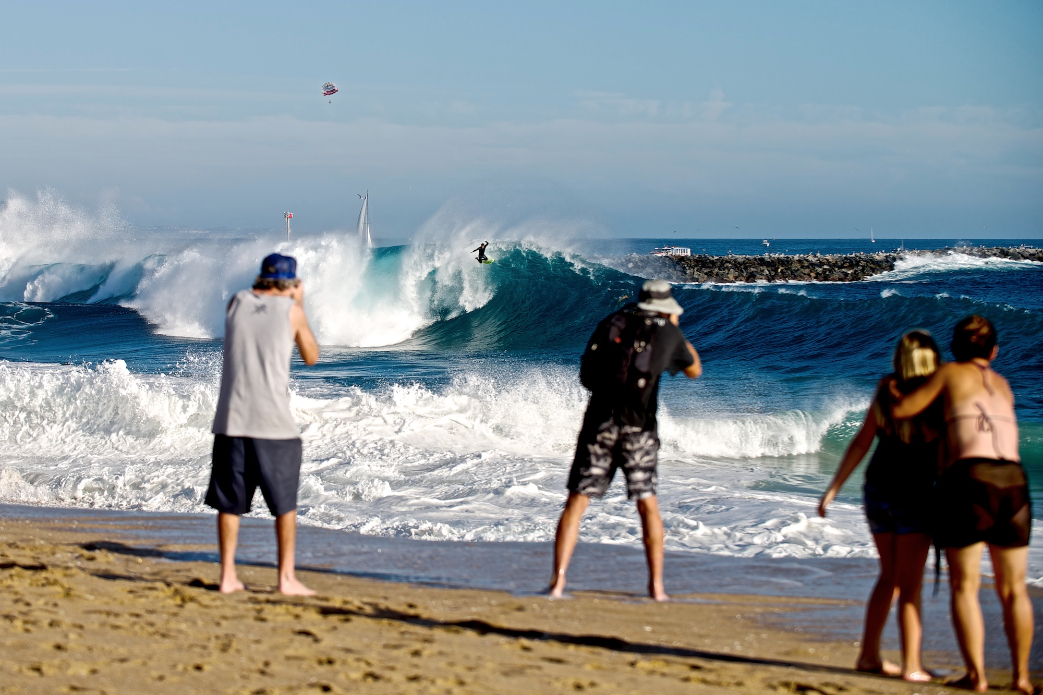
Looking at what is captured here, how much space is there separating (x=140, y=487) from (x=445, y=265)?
668 inches

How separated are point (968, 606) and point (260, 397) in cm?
280

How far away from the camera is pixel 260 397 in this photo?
3.96m

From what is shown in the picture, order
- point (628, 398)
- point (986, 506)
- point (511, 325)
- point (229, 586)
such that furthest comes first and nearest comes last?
point (511, 325) → point (229, 586) → point (628, 398) → point (986, 506)

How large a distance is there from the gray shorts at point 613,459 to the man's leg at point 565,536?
49mm

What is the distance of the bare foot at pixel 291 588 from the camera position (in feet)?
13.6

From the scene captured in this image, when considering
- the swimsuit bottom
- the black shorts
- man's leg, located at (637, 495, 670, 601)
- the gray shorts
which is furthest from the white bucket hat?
the black shorts

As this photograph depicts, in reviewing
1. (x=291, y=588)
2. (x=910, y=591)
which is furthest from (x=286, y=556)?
(x=910, y=591)

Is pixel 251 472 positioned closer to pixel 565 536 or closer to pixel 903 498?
pixel 565 536

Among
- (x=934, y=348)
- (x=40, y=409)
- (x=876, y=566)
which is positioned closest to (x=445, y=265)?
(x=40, y=409)

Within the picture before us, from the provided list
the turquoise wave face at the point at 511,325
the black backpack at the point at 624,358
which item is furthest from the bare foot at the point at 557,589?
the turquoise wave face at the point at 511,325

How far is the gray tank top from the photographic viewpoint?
394cm

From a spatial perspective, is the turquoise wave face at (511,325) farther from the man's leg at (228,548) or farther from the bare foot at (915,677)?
the man's leg at (228,548)

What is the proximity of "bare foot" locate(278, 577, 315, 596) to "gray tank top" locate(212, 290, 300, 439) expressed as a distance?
0.69m

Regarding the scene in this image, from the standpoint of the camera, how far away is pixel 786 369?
1698 cm
